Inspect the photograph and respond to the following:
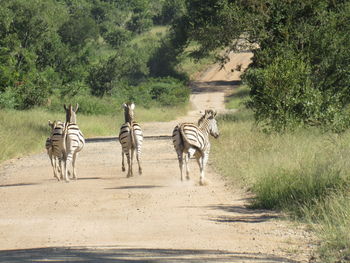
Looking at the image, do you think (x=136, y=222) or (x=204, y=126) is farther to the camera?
(x=204, y=126)

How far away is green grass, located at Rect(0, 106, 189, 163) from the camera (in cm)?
2781

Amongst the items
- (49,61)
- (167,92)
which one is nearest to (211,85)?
(167,92)

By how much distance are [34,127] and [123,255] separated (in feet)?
78.8

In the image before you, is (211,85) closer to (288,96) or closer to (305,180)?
(288,96)

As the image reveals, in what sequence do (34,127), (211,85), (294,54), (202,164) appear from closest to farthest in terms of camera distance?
1. (202,164)
2. (294,54)
3. (34,127)
4. (211,85)

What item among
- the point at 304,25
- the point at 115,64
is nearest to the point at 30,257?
the point at 304,25

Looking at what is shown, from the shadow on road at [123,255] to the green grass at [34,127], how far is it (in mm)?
16008

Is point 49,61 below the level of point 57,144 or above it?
above

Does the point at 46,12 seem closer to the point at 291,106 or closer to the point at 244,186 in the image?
A: the point at 291,106

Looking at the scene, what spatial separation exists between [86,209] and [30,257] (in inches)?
190

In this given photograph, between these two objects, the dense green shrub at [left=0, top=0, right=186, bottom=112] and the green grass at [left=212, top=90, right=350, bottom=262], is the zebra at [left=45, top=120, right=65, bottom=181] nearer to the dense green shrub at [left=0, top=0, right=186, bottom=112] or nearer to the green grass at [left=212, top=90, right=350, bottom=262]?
the green grass at [left=212, top=90, right=350, bottom=262]

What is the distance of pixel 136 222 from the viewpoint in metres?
12.6

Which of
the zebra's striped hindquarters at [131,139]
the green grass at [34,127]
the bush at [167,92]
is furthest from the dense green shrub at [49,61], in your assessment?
the zebra's striped hindquarters at [131,139]

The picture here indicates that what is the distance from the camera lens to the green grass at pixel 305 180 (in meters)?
10.7
